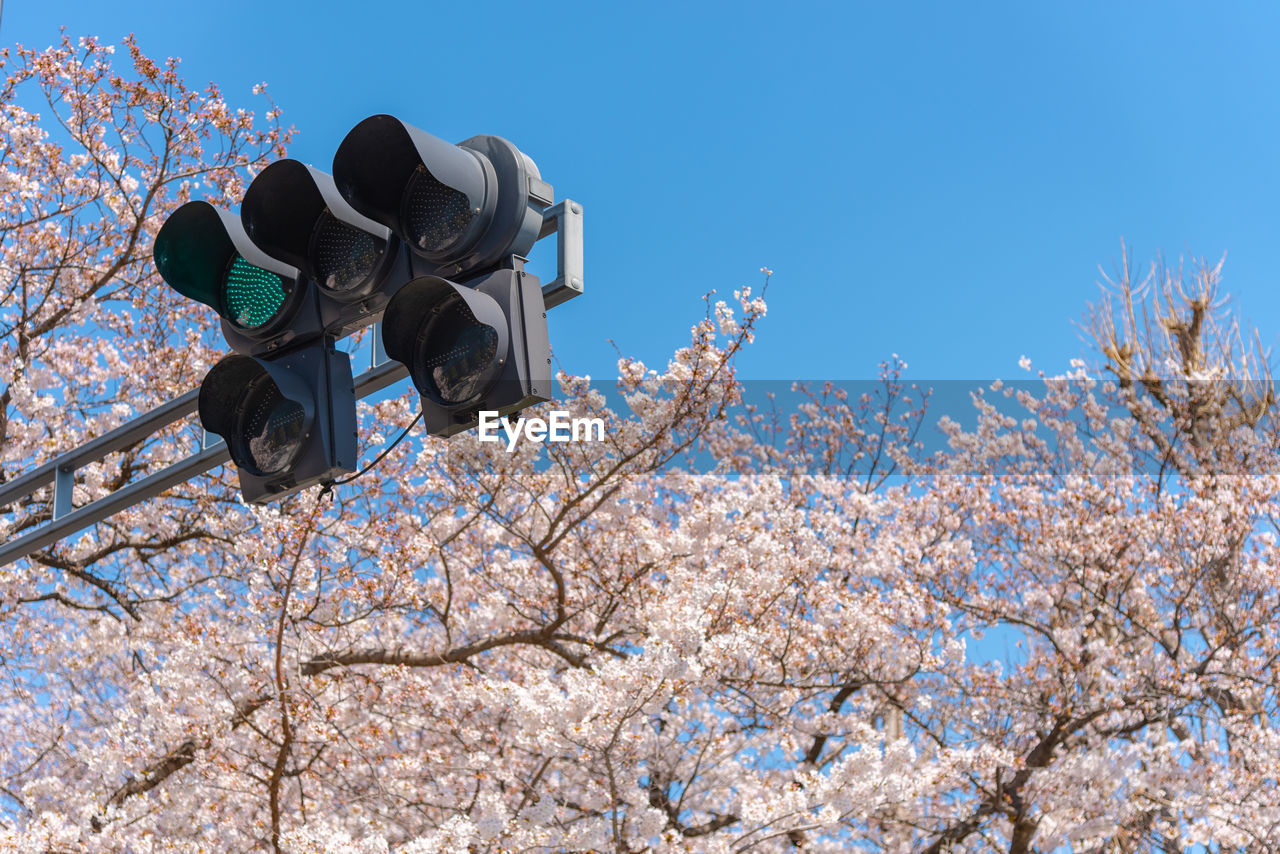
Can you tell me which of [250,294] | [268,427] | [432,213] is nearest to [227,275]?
[250,294]

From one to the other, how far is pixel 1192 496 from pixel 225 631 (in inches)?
365

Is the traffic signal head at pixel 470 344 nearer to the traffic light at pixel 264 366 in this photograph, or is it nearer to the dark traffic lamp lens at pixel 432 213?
the dark traffic lamp lens at pixel 432 213

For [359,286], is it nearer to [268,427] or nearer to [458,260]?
[458,260]

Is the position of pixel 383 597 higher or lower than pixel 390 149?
higher

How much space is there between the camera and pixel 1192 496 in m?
11.0

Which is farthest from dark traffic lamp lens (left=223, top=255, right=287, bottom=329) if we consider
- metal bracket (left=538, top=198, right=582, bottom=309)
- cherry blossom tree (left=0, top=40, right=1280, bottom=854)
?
cherry blossom tree (left=0, top=40, right=1280, bottom=854)

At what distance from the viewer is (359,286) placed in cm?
260

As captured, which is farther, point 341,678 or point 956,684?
point 956,684

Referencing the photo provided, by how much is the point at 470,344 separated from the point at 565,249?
0.33 metres

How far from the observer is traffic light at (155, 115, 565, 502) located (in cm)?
231

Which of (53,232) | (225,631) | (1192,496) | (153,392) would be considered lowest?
(225,631)

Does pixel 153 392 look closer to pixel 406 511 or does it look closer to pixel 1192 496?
pixel 406 511

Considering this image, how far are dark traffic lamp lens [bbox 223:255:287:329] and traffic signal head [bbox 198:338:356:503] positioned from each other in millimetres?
125

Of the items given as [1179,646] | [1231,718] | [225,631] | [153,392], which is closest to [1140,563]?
[1179,646]
